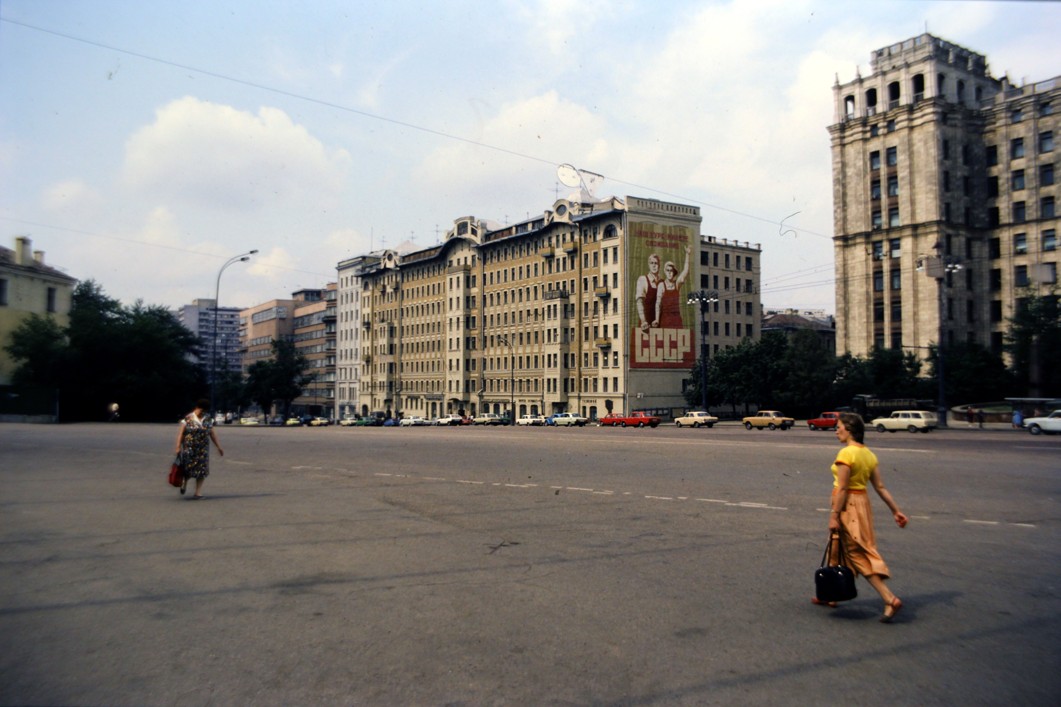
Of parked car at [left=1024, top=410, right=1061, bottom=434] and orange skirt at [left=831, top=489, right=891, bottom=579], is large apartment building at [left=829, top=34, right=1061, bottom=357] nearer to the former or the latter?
parked car at [left=1024, top=410, right=1061, bottom=434]

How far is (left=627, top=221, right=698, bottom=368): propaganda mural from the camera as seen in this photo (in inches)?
3519

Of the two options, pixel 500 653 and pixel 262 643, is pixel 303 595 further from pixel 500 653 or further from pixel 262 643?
pixel 500 653

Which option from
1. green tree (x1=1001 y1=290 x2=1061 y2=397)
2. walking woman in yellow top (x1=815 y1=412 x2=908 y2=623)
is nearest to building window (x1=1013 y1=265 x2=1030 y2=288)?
green tree (x1=1001 y1=290 x2=1061 y2=397)

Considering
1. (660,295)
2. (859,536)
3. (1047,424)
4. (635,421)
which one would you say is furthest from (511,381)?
(859,536)

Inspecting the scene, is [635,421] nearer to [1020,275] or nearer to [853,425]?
[1020,275]

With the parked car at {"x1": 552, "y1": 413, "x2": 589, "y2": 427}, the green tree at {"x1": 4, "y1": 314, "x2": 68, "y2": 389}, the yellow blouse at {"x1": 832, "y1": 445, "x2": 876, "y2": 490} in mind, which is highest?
the green tree at {"x1": 4, "y1": 314, "x2": 68, "y2": 389}

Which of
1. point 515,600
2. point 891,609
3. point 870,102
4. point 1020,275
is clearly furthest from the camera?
point 870,102

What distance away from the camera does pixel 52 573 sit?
8.63 metres

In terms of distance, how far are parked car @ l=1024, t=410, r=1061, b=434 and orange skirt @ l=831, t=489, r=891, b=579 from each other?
42.1 m

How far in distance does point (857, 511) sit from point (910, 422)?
47016 mm

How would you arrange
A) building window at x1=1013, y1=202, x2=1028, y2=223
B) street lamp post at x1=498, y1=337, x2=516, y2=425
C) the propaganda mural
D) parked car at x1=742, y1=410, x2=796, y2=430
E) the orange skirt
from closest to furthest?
the orange skirt, parked car at x1=742, y1=410, x2=796, y2=430, building window at x1=1013, y1=202, x2=1028, y2=223, the propaganda mural, street lamp post at x1=498, y1=337, x2=516, y2=425

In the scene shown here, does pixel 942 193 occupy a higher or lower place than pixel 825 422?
higher

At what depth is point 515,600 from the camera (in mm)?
7348

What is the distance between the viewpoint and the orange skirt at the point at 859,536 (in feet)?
22.0
